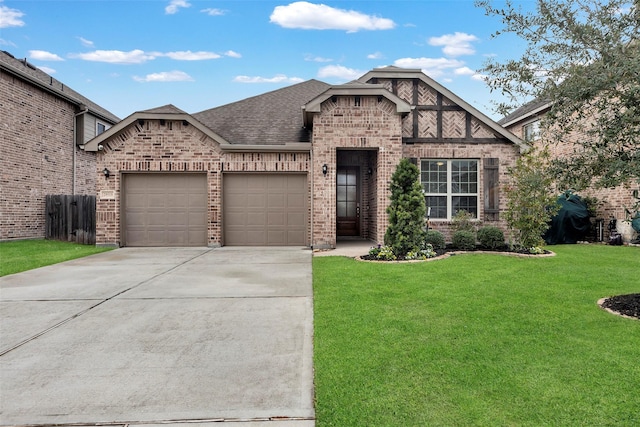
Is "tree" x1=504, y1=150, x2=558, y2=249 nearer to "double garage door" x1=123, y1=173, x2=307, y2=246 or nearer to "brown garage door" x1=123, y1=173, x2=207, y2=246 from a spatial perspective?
"double garage door" x1=123, y1=173, x2=307, y2=246

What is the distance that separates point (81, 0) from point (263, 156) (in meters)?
8.47

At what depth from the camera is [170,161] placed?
11.7 metres

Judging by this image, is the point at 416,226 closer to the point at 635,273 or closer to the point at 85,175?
the point at 635,273

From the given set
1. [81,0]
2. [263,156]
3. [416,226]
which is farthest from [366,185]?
[81,0]

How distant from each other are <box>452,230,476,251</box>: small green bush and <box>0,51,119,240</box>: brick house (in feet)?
51.2

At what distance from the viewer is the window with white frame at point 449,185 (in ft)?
39.1

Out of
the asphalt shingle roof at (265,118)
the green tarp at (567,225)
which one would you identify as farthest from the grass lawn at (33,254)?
the green tarp at (567,225)

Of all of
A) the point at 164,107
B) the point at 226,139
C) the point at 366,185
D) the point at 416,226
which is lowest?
the point at 416,226

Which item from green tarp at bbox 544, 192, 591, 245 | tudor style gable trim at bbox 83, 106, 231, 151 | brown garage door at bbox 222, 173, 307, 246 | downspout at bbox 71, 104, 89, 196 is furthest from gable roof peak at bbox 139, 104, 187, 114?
green tarp at bbox 544, 192, 591, 245

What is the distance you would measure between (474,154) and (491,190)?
1280 mm

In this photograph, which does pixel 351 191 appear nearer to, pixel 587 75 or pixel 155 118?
pixel 155 118

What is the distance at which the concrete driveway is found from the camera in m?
2.49

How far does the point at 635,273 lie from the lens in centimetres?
689

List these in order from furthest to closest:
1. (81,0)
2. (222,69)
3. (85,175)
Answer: (222,69), (85,175), (81,0)
